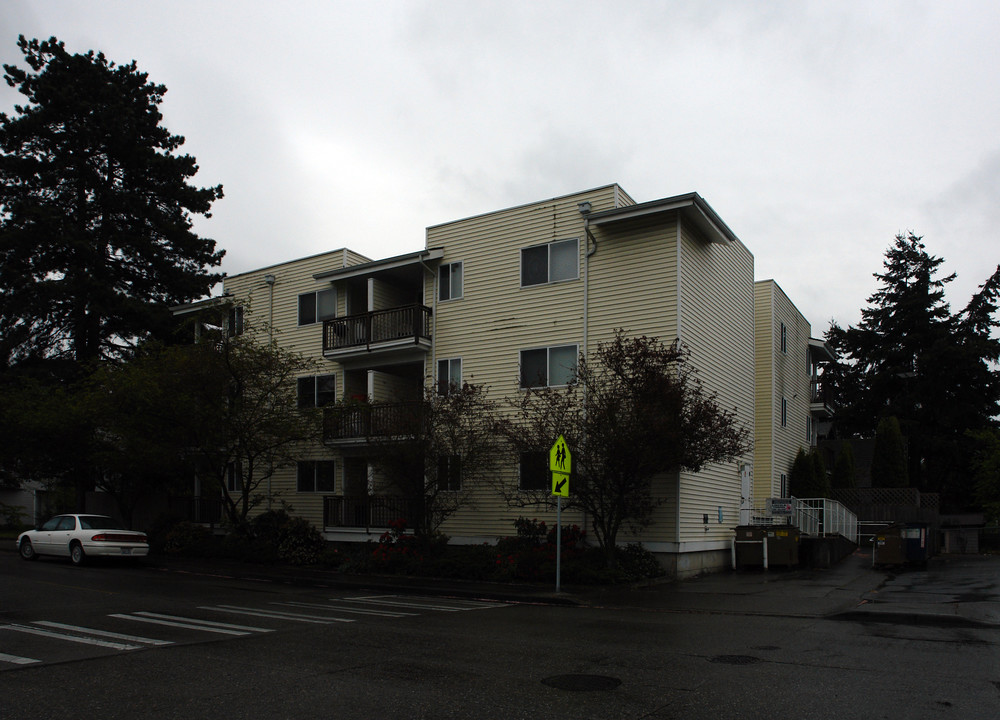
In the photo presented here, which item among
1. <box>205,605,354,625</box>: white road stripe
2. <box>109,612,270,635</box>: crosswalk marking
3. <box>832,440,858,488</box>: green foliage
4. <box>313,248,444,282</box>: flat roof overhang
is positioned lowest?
<box>205,605,354,625</box>: white road stripe

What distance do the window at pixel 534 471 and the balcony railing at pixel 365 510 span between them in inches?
135

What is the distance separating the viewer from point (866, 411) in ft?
159

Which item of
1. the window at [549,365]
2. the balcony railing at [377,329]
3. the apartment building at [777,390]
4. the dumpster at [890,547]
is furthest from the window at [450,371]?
the dumpster at [890,547]

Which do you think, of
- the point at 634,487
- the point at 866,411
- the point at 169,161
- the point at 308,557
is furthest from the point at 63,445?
the point at 866,411

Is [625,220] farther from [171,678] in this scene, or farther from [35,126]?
[35,126]

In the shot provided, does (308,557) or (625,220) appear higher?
(625,220)

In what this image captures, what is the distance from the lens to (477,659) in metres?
9.23

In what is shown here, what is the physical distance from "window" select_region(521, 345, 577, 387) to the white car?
1214 cm

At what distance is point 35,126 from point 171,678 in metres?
32.9

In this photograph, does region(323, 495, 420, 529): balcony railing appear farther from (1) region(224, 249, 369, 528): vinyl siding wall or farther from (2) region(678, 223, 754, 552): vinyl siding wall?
(2) region(678, 223, 754, 552): vinyl siding wall

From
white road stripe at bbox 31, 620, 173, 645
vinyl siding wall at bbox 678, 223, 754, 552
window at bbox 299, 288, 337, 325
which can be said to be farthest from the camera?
window at bbox 299, 288, 337, 325

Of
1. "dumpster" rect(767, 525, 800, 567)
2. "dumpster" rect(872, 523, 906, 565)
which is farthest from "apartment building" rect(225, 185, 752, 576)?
"dumpster" rect(872, 523, 906, 565)

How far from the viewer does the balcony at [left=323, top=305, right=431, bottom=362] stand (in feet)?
84.4

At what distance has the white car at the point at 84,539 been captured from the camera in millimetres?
23188
